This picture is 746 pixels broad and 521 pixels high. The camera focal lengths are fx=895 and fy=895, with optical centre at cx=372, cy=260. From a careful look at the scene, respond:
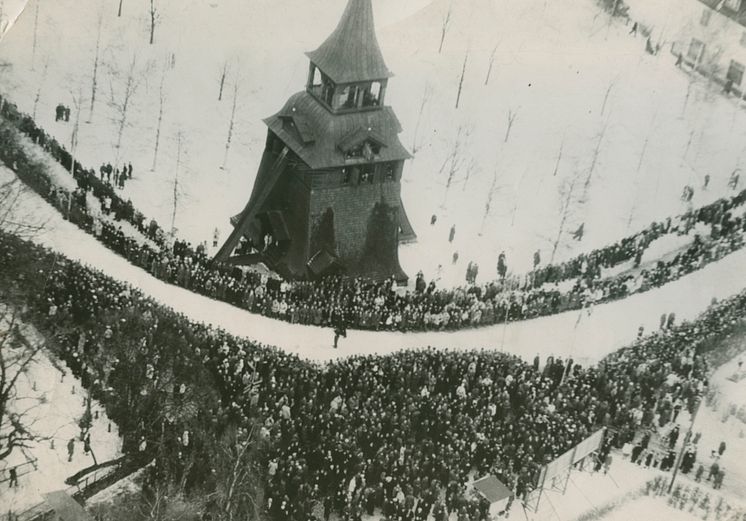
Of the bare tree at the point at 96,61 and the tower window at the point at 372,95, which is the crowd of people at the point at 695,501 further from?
the bare tree at the point at 96,61

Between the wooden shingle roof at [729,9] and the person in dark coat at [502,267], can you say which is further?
the person in dark coat at [502,267]

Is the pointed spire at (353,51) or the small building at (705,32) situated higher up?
the small building at (705,32)

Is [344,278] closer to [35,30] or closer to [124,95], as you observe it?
[124,95]

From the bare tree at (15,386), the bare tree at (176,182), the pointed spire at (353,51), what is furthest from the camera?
the bare tree at (176,182)

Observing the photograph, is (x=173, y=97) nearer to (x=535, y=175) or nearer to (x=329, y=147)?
(x=329, y=147)

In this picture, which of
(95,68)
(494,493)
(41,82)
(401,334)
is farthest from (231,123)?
(494,493)

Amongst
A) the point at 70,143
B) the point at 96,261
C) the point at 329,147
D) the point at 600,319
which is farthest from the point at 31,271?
the point at 600,319

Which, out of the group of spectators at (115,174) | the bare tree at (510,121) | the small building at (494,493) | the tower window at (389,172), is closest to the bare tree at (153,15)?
the group of spectators at (115,174)
